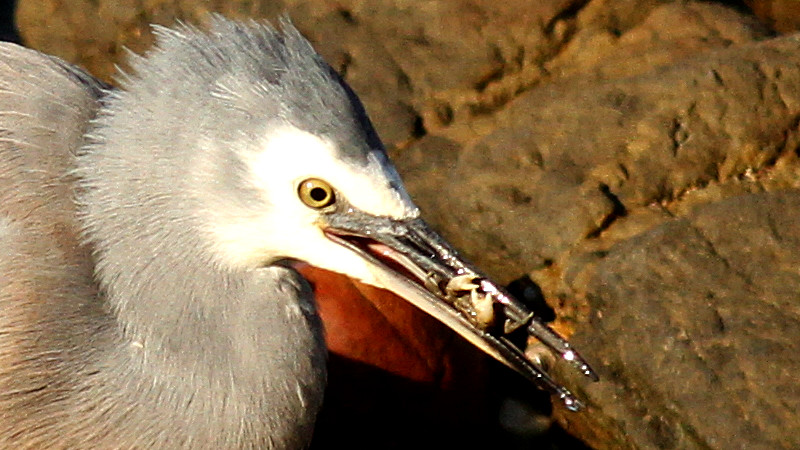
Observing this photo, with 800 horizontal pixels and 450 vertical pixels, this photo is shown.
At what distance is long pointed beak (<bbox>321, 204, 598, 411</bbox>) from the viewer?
2.78m

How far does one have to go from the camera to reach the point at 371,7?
5734mm

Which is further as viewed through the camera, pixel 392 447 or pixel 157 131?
pixel 392 447

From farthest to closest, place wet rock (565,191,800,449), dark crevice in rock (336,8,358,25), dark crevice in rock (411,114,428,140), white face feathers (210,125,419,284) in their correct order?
dark crevice in rock (336,8,358,25)
dark crevice in rock (411,114,428,140)
wet rock (565,191,800,449)
white face feathers (210,125,419,284)

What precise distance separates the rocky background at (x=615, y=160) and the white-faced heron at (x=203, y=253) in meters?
1.20

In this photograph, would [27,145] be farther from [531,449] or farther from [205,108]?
[531,449]

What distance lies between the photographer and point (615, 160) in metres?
4.77

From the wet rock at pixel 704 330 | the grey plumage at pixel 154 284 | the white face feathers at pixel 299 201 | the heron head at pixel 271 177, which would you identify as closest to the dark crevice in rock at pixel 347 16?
the wet rock at pixel 704 330

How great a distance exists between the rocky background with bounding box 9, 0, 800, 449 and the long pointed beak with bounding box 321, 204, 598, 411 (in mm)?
1338

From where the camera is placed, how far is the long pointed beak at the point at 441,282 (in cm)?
278

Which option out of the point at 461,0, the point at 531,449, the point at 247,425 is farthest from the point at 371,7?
the point at 247,425

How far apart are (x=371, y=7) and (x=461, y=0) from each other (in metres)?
0.44

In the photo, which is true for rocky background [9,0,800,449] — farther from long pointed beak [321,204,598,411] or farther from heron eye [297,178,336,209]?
heron eye [297,178,336,209]

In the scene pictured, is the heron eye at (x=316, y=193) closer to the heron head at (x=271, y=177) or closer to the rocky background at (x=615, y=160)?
the heron head at (x=271, y=177)

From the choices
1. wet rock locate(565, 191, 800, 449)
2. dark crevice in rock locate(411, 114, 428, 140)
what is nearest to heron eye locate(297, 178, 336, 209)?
wet rock locate(565, 191, 800, 449)
